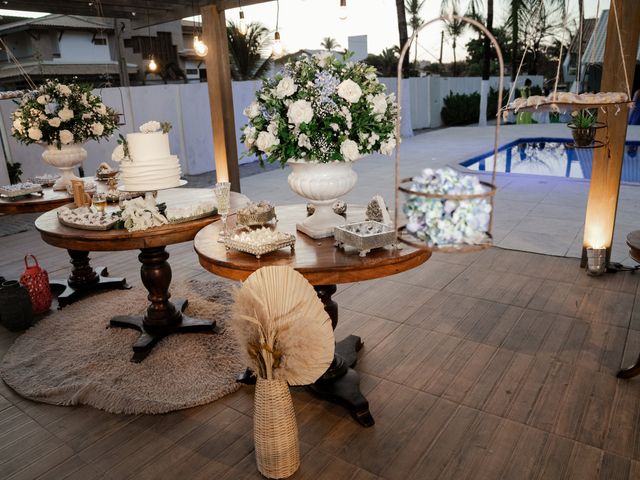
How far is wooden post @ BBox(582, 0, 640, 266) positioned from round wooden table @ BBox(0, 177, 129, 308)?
3.83 meters

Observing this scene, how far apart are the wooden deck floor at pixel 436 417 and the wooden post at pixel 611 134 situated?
70 centimetres

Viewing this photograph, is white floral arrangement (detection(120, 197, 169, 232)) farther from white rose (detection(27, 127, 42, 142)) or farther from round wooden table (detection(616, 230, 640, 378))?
round wooden table (detection(616, 230, 640, 378))

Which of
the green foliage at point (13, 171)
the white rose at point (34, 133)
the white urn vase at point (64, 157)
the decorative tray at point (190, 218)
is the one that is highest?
the white rose at point (34, 133)

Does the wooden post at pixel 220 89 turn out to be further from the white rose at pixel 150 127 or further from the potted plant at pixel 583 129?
the potted plant at pixel 583 129

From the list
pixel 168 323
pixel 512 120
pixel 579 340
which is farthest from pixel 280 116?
pixel 512 120

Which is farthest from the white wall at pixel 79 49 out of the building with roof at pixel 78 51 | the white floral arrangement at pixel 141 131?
the white floral arrangement at pixel 141 131

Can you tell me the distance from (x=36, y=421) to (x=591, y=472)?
98.7 inches

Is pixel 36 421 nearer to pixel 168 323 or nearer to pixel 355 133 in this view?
pixel 168 323

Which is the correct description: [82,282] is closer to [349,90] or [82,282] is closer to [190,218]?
[190,218]

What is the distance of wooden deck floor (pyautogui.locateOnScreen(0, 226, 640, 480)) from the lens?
2008mm

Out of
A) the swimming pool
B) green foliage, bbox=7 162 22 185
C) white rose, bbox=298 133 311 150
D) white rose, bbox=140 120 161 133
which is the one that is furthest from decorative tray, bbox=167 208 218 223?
the swimming pool

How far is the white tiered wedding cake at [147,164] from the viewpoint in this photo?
2607mm

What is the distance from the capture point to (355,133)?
2.11 meters

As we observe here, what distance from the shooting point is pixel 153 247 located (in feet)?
9.35
